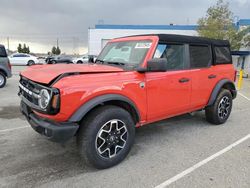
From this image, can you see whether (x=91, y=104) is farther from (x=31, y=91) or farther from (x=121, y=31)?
(x=121, y=31)

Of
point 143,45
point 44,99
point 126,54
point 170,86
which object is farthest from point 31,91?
point 170,86

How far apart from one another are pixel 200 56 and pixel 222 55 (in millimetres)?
934

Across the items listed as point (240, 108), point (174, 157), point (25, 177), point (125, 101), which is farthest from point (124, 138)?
point (240, 108)

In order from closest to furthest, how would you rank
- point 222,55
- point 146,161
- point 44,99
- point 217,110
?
point 44,99 < point 146,161 < point 217,110 < point 222,55

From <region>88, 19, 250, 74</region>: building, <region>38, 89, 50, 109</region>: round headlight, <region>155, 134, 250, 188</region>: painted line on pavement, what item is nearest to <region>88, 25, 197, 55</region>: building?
<region>88, 19, 250, 74</region>: building

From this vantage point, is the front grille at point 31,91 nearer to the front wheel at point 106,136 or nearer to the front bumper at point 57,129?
the front bumper at point 57,129

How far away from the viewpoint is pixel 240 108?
279 inches

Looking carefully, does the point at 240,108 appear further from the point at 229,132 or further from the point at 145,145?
the point at 145,145

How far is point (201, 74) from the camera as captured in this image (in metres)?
4.49

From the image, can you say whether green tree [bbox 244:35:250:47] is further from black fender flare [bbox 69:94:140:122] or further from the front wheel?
black fender flare [bbox 69:94:140:122]

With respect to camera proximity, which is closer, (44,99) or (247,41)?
(44,99)

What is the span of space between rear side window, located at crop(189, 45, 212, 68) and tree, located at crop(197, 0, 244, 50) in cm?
2215

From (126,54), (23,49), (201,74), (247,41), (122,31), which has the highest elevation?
(122,31)

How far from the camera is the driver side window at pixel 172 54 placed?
3794mm
